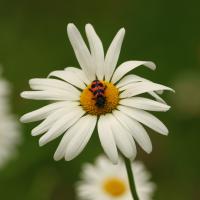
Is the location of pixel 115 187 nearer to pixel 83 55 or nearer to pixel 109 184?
pixel 109 184

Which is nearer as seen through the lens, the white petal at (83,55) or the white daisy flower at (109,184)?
the white petal at (83,55)

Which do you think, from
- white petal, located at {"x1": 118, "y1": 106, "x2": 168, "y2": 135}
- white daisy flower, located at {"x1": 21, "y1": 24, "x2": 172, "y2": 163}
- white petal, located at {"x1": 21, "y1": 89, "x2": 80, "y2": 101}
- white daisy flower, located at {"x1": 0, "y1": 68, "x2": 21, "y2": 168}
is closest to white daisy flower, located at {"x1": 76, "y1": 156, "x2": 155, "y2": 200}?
white daisy flower, located at {"x1": 0, "y1": 68, "x2": 21, "y2": 168}

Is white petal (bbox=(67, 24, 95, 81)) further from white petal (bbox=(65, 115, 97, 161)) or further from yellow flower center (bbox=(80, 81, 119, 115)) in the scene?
white petal (bbox=(65, 115, 97, 161))

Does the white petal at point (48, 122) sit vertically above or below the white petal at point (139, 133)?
above

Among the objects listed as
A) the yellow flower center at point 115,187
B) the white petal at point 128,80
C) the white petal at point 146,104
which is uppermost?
the white petal at point 128,80

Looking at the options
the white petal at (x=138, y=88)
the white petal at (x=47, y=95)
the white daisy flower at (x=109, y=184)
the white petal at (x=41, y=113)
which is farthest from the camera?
the white daisy flower at (x=109, y=184)

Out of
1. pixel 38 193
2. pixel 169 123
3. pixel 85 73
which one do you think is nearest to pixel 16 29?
pixel 169 123

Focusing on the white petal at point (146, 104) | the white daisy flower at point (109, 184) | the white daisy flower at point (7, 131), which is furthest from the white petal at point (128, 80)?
the white daisy flower at point (7, 131)

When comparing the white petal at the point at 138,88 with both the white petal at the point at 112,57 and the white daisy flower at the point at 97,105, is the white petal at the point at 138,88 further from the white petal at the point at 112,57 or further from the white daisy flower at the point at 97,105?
the white petal at the point at 112,57
